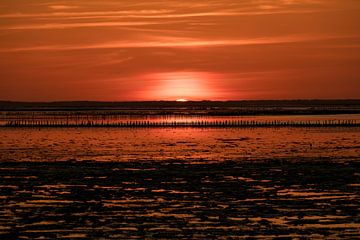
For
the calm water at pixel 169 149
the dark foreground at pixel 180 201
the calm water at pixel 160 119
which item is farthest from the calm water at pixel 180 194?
the calm water at pixel 160 119

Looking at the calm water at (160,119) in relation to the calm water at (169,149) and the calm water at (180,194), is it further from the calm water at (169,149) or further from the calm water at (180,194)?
the calm water at (180,194)

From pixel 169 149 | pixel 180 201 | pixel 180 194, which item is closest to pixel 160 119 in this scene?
pixel 169 149

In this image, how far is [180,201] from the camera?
31.8m

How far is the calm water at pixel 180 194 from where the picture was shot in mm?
25234

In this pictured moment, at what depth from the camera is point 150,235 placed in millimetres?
24141

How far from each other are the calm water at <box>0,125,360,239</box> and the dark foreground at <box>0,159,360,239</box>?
43mm

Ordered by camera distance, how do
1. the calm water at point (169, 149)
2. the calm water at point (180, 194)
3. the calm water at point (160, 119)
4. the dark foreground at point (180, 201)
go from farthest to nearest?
the calm water at point (160, 119) < the calm water at point (169, 149) < the calm water at point (180, 194) < the dark foreground at point (180, 201)

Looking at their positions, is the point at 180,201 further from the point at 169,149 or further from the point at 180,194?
the point at 169,149

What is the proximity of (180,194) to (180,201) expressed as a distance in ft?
7.59

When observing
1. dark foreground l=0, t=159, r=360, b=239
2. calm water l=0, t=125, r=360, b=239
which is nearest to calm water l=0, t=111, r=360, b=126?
calm water l=0, t=125, r=360, b=239

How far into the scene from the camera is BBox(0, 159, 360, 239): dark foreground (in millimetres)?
24953

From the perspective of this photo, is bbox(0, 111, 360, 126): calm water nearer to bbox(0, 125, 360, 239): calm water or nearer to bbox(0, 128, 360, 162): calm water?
bbox(0, 128, 360, 162): calm water

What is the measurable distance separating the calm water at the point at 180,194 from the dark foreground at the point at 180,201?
4cm

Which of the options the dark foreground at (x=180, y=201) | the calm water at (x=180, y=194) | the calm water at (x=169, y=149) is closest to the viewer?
the dark foreground at (x=180, y=201)
